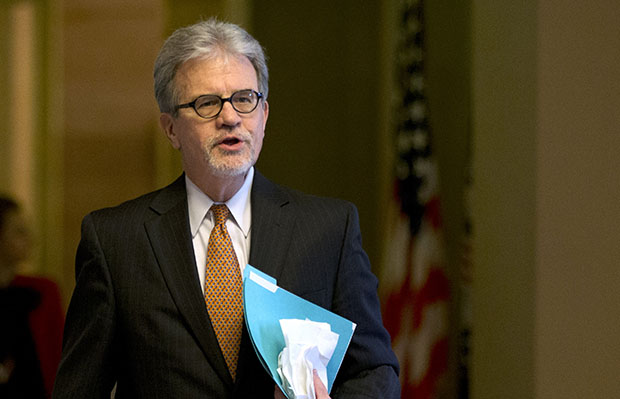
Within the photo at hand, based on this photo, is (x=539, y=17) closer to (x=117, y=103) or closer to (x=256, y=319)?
(x=256, y=319)

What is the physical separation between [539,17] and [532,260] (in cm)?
75

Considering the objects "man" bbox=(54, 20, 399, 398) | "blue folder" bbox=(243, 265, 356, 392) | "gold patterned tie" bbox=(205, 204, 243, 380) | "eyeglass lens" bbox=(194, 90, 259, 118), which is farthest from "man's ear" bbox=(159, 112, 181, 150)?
"blue folder" bbox=(243, 265, 356, 392)

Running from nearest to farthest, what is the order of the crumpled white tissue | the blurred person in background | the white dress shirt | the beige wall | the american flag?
the crumpled white tissue
the white dress shirt
the beige wall
the blurred person in background
the american flag

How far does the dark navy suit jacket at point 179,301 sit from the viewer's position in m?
1.51

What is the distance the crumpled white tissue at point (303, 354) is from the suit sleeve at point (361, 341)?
0.13 metres

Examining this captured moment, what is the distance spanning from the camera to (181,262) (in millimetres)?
1560

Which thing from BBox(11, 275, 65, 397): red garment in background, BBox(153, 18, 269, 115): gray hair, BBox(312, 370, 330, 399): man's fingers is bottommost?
BBox(11, 275, 65, 397): red garment in background

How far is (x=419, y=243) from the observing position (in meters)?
3.57

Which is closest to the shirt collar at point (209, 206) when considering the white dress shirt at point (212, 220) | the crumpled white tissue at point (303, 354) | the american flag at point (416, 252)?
the white dress shirt at point (212, 220)

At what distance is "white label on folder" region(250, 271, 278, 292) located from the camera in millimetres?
1437

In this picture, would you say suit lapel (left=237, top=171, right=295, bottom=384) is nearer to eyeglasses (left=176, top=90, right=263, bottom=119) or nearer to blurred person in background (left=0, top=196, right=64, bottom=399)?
eyeglasses (left=176, top=90, right=263, bottom=119)

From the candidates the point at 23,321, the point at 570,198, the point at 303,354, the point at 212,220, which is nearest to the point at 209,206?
the point at 212,220

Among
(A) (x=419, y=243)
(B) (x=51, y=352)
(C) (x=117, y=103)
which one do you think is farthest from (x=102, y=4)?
(A) (x=419, y=243)

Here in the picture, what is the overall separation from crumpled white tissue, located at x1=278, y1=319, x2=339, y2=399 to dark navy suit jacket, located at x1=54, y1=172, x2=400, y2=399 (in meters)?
0.13
